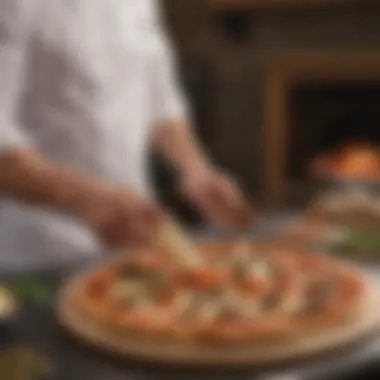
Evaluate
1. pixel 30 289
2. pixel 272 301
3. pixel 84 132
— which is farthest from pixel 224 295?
pixel 84 132

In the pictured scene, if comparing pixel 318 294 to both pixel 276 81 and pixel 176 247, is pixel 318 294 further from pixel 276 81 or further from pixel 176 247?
pixel 276 81

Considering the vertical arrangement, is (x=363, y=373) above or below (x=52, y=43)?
below

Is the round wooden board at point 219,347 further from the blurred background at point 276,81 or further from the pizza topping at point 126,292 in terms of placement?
the blurred background at point 276,81

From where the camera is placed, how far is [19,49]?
3.40 ft

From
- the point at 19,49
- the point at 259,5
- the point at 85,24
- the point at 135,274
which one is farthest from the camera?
the point at 259,5

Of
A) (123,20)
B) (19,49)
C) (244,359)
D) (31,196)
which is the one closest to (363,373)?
(244,359)

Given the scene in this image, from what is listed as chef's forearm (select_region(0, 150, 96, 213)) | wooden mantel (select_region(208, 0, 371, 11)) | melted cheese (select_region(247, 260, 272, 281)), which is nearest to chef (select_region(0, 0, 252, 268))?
chef's forearm (select_region(0, 150, 96, 213))

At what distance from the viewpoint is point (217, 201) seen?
1.13 m

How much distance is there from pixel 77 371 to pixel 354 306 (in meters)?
0.25

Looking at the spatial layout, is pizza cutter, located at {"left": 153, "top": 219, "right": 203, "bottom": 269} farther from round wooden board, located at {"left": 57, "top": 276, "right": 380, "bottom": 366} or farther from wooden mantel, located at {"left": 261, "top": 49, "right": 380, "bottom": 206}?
wooden mantel, located at {"left": 261, "top": 49, "right": 380, "bottom": 206}

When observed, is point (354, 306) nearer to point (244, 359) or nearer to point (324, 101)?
point (244, 359)

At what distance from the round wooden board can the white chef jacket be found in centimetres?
26

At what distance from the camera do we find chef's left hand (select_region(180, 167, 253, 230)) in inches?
43.7

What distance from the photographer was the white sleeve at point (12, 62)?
953 millimetres
